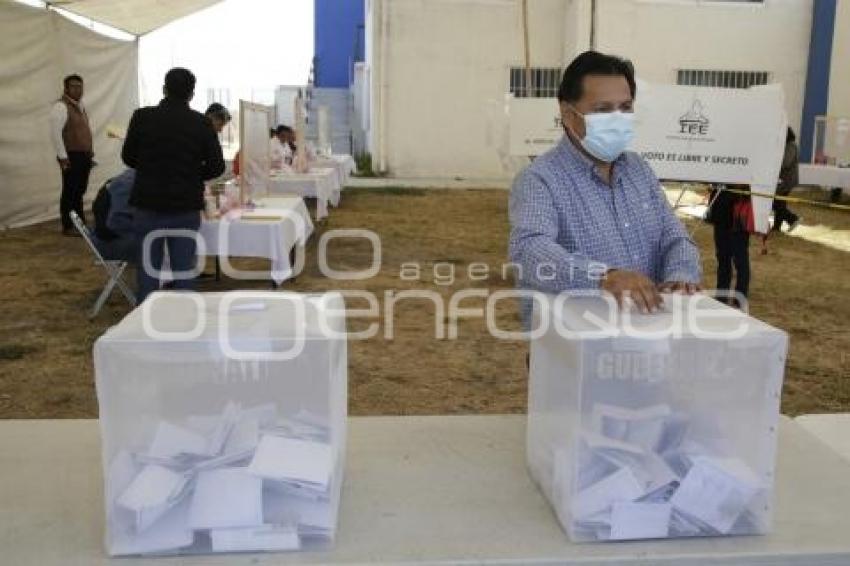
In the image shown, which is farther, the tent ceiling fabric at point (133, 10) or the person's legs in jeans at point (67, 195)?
the tent ceiling fabric at point (133, 10)

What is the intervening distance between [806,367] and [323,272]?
383 cm

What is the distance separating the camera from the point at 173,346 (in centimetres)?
144

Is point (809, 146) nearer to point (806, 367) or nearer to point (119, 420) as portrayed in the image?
point (806, 367)

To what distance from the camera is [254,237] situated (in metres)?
5.59

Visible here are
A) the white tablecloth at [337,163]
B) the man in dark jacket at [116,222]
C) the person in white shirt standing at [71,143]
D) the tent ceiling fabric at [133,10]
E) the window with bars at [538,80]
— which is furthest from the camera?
the window with bars at [538,80]

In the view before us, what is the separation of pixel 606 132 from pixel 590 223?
0.20 metres

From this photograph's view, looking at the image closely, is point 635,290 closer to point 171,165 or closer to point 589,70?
point 589,70

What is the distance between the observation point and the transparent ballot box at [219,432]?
1411mm

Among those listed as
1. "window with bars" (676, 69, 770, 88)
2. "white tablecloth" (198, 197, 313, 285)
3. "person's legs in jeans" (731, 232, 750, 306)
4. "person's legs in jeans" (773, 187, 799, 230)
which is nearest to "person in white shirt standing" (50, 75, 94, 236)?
"white tablecloth" (198, 197, 313, 285)

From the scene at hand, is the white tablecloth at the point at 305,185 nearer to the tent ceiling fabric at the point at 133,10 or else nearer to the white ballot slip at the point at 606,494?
the tent ceiling fabric at the point at 133,10

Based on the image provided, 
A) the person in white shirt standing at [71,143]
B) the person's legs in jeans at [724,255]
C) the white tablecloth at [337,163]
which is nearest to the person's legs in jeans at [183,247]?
the person's legs in jeans at [724,255]

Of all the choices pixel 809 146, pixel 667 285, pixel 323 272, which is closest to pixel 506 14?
pixel 809 146

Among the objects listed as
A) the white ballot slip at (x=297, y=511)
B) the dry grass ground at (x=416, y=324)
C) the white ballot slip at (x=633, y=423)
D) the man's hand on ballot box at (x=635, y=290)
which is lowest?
the dry grass ground at (x=416, y=324)

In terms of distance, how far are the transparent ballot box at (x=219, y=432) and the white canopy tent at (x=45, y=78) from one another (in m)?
8.31
